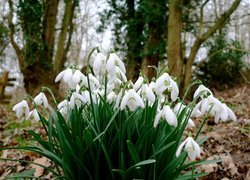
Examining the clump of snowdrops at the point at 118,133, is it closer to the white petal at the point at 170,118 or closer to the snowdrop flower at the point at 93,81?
the snowdrop flower at the point at 93,81

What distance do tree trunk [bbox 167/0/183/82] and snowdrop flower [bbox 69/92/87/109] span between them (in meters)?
6.26

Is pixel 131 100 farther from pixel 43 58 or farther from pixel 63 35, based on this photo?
pixel 63 35

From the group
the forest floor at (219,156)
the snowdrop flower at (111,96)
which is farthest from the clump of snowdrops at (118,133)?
the forest floor at (219,156)

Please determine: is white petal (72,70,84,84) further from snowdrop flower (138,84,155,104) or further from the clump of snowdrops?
snowdrop flower (138,84,155,104)

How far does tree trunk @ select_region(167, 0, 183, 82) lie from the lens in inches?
328

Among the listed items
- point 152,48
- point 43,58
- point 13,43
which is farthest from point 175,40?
point 13,43

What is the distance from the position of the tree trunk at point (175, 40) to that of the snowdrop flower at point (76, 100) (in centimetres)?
626

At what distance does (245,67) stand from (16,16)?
8262 mm

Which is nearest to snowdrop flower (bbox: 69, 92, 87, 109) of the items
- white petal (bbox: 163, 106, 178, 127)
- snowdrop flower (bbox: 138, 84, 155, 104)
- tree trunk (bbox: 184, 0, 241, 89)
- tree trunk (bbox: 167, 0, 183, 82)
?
snowdrop flower (bbox: 138, 84, 155, 104)

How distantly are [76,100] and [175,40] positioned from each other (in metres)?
6.81

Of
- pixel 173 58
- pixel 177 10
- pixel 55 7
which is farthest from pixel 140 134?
pixel 55 7

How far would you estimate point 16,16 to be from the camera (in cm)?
1162

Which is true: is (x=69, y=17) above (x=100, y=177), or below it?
above

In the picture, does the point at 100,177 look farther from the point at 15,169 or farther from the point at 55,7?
the point at 55,7
